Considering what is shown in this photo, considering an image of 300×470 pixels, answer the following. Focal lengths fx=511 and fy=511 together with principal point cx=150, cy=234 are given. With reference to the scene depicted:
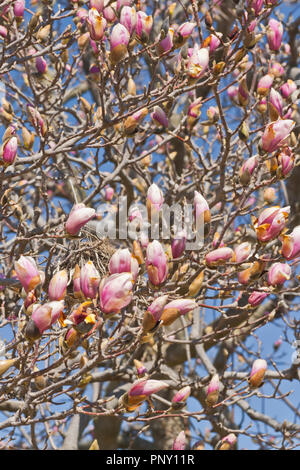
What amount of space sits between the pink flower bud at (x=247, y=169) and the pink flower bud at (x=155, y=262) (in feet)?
2.16

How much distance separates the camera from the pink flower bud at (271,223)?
1.70 m

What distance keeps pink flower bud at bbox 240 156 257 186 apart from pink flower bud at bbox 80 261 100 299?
2.60ft

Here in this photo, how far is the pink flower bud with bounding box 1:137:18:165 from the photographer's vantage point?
1853mm

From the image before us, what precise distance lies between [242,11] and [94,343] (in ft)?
4.73

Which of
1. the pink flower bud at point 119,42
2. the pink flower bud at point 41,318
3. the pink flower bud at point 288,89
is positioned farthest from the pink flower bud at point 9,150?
the pink flower bud at point 288,89

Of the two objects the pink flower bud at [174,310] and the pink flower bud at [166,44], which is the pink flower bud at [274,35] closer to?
the pink flower bud at [166,44]

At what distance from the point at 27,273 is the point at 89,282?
0.60 feet

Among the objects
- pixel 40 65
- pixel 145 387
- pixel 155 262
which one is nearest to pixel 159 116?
pixel 40 65

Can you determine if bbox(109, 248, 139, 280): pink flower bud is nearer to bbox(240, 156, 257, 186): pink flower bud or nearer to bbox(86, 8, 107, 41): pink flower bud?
bbox(240, 156, 257, 186): pink flower bud

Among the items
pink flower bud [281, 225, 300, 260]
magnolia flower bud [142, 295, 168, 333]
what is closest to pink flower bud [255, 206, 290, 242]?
pink flower bud [281, 225, 300, 260]

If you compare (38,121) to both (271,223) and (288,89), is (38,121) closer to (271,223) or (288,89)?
(271,223)

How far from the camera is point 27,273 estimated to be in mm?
1457

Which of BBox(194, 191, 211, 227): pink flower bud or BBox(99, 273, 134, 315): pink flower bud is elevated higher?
BBox(194, 191, 211, 227): pink flower bud
